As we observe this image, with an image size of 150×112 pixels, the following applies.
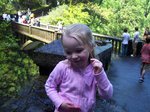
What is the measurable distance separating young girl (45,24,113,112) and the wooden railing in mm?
12961

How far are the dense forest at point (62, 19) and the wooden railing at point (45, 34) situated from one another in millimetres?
1037

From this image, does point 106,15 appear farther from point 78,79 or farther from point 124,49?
point 78,79

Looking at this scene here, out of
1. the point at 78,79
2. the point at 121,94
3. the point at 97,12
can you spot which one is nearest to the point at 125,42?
the point at 121,94

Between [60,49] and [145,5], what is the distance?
61660mm

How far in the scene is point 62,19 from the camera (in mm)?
37969

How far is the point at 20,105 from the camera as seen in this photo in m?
5.70

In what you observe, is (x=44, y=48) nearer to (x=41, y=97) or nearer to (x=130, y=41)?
(x=41, y=97)

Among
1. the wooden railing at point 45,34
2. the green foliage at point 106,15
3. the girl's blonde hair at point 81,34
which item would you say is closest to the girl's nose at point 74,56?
the girl's blonde hair at point 81,34

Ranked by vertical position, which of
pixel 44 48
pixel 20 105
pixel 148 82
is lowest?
pixel 148 82

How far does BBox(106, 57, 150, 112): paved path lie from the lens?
7.44 m

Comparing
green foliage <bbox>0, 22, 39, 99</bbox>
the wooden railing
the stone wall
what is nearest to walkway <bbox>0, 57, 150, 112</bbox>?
the stone wall

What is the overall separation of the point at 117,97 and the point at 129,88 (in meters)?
1.46

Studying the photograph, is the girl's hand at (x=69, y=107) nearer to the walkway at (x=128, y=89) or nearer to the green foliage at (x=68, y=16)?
the walkway at (x=128, y=89)

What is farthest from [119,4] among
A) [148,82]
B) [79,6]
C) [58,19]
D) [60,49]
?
[60,49]
